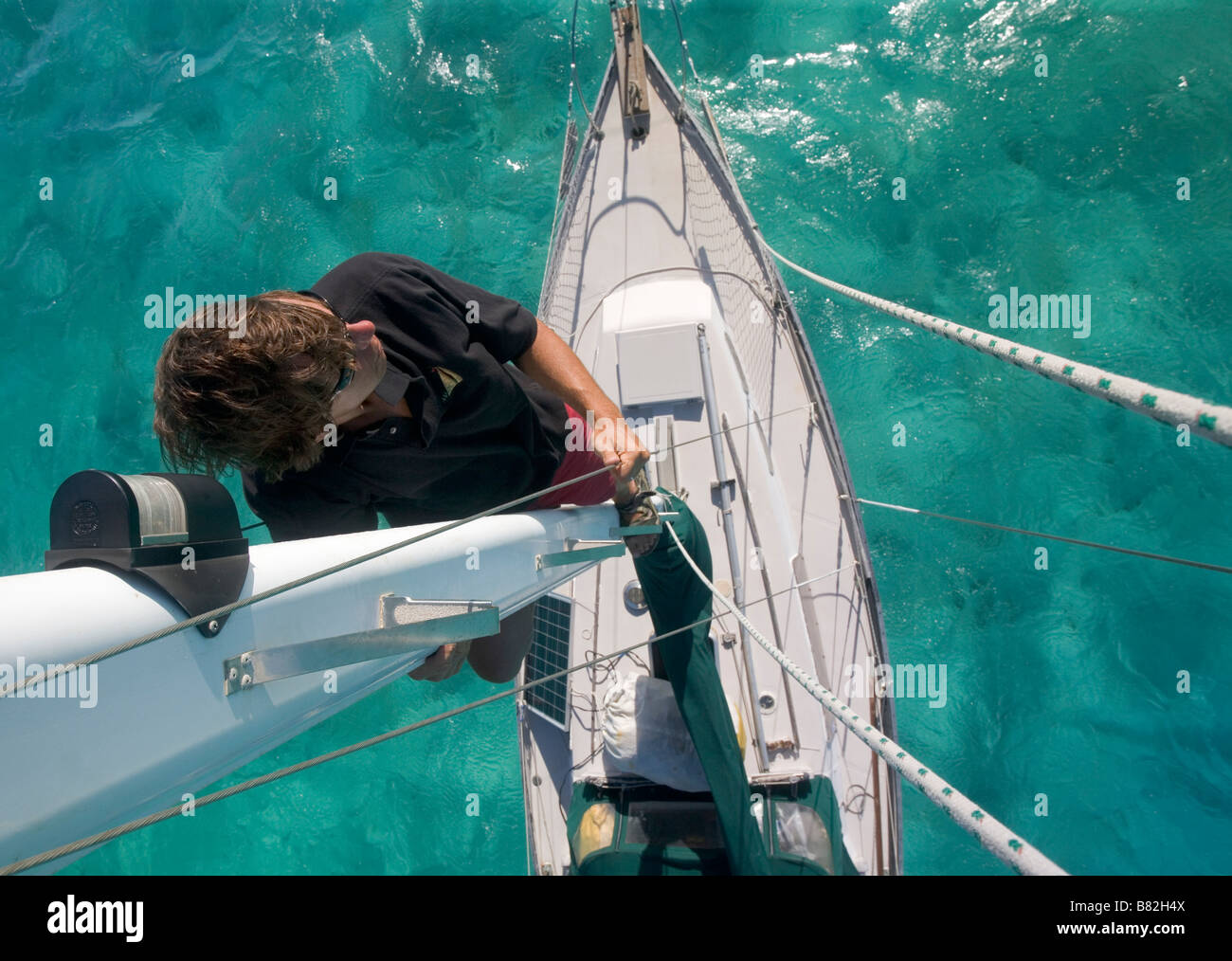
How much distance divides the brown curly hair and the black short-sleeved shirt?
0.86 ft

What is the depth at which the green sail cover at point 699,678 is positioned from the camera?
224cm

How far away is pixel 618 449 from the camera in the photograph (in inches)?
80.0

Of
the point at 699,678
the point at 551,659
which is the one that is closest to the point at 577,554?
the point at 699,678

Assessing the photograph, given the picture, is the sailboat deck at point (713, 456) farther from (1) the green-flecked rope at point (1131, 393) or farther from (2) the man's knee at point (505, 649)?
(1) the green-flecked rope at point (1131, 393)

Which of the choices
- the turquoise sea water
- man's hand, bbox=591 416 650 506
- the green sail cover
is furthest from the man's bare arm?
the turquoise sea water

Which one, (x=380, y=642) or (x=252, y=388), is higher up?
(x=252, y=388)

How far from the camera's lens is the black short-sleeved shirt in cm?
168

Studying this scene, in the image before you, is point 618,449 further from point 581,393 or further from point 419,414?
point 419,414

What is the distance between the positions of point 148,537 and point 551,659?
2.78 metres
